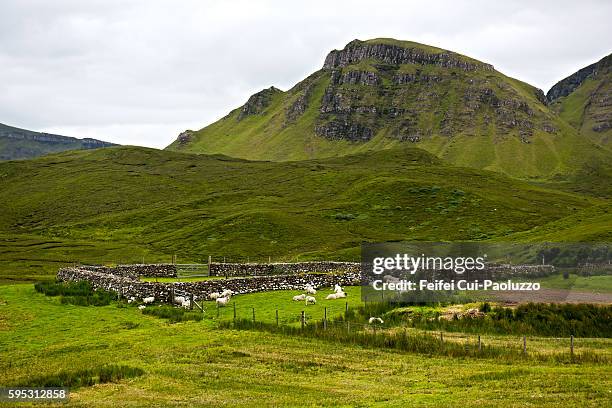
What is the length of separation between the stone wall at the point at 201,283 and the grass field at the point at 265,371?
34.8ft

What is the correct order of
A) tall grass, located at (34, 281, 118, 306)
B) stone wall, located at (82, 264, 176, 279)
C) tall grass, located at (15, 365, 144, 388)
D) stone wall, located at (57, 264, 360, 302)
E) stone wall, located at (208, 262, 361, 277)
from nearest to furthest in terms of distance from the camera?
tall grass, located at (15, 365, 144, 388)
tall grass, located at (34, 281, 118, 306)
stone wall, located at (57, 264, 360, 302)
stone wall, located at (82, 264, 176, 279)
stone wall, located at (208, 262, 361, 277)

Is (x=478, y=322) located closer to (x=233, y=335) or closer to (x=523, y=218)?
(x=233, y=335)

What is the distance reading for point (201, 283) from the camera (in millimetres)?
54469

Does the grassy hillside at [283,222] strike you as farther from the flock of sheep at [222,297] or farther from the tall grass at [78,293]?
the flock of sheep at [222,297]

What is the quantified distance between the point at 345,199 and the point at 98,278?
127 meters

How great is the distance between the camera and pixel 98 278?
2197 inches

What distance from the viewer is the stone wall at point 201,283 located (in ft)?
168

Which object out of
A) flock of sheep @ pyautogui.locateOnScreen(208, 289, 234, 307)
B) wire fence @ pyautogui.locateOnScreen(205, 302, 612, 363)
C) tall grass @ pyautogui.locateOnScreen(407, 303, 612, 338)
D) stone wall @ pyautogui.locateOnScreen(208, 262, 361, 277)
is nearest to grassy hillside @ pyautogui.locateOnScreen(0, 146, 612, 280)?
stone wall @ pyautogui.locateOnScreen(208, 262, 361, 277)

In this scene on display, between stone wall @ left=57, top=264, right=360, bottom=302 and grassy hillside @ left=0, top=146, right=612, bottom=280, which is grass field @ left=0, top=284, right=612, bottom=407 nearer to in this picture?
stone wall @ left=57, top=264, right=360, bottom=302

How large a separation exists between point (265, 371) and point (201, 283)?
28.5m

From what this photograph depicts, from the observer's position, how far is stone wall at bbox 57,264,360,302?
5119cm

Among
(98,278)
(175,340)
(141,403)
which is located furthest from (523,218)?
(141,403)

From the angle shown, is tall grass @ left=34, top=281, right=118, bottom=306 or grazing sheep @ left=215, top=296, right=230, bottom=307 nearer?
grazing sheep @ left=215, top=296, right=230, bottom=307

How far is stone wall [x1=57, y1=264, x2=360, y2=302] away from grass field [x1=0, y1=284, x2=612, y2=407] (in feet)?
34.8
